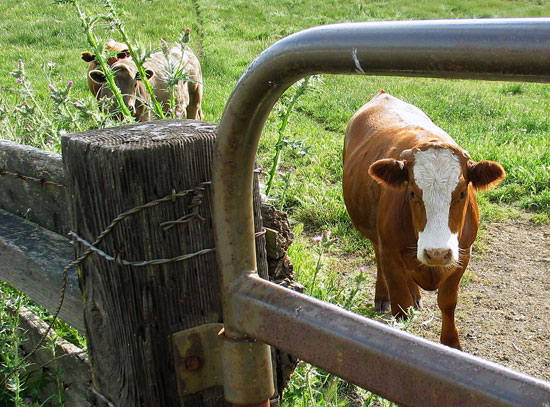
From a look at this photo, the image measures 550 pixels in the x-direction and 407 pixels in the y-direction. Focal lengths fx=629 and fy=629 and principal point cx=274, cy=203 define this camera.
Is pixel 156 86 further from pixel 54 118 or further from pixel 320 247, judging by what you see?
pixel 320 247

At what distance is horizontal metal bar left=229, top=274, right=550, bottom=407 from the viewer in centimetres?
86

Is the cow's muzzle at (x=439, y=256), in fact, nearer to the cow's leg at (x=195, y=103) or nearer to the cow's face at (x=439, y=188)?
the cow's face at (x=439, y=188)

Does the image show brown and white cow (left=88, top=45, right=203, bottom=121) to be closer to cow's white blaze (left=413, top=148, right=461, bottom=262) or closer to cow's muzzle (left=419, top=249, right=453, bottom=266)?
cow's white blaze (left=413, top=148, right=461, bottom=262)

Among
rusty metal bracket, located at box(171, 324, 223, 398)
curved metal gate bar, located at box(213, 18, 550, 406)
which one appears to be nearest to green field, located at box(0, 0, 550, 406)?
rusty metal bracket, located at box(171, 324, 223, 398)

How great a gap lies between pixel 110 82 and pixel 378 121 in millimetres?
2231

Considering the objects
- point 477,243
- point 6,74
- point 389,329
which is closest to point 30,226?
point 389,329

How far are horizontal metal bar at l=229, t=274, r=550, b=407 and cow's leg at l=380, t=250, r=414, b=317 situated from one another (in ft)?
9.77

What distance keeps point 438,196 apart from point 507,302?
159 centimetres

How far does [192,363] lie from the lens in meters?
1.47

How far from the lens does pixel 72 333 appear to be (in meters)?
2.95

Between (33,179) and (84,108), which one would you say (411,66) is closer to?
(33,179)

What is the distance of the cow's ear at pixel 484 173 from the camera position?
361 cm

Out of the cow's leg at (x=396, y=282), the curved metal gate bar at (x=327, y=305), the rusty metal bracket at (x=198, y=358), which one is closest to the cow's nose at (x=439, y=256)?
the cow's leg at (x=396, y=282)

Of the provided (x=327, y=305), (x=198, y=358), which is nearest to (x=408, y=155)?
(x=198, y=358)
